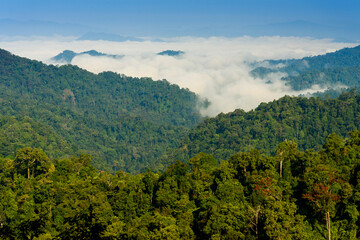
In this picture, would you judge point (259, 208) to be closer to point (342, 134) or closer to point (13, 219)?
point (13, 219)

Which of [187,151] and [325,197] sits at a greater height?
[325,197]

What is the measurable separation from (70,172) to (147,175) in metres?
16.0

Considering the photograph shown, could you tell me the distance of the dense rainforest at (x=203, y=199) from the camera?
40094mm

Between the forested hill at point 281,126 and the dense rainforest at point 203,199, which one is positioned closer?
the dense rainforest at point 203,199

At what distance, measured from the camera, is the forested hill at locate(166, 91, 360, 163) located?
413ft

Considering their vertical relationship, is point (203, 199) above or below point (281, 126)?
above

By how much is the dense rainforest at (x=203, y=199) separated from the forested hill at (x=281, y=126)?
219ft

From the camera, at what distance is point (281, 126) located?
130250mm

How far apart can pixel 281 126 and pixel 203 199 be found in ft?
290

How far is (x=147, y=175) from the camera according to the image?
56.6 meters

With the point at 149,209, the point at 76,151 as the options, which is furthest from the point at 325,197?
the point at 76,151

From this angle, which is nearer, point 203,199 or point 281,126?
point 203,199

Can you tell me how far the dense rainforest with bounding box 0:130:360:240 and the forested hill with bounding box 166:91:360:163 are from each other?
219ft

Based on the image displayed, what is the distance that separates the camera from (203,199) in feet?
155
